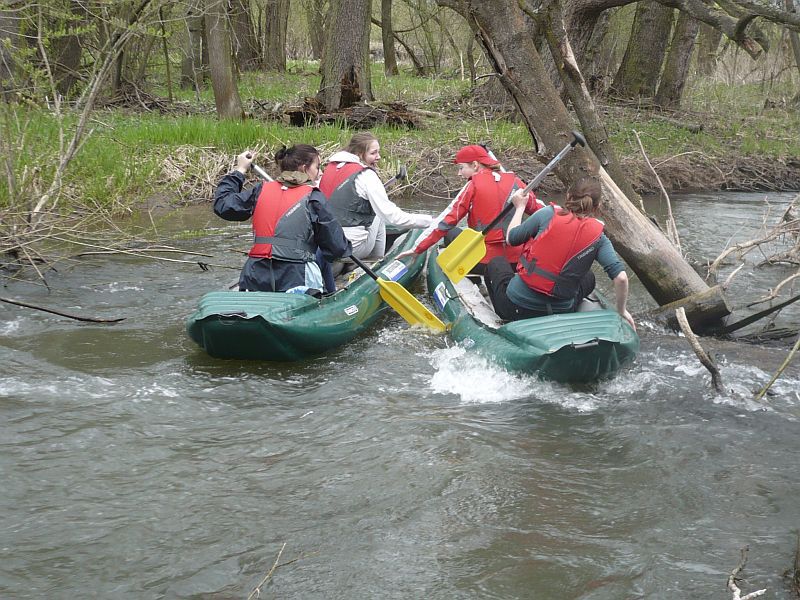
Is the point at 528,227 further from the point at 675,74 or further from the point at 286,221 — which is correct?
the point at 675,74

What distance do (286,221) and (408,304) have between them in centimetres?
115

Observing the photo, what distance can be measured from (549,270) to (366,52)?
9.83 m

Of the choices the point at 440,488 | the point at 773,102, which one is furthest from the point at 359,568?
the point at 773,102

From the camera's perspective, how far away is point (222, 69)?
12.9 metres

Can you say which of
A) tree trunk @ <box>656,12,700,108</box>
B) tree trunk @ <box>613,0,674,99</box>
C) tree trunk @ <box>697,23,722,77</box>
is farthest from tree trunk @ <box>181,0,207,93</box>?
tree trunk @ <box>697,23,722,77</box>

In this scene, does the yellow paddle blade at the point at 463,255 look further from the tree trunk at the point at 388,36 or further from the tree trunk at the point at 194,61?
the tree trunk at the point at 388,36

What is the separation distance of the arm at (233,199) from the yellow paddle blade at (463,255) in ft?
4.90

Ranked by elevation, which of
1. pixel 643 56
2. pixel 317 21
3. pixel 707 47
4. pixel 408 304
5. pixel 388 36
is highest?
pixel 317 21

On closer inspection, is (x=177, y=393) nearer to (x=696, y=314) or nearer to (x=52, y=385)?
(x=52, y=385)

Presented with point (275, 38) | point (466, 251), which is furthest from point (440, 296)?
point (275, 38)

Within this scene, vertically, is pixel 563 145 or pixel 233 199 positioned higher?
pixel 563 145

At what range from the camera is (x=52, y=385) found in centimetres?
520

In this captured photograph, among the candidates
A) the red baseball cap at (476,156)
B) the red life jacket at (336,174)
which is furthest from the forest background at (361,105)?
the red life jacket at (336,174)

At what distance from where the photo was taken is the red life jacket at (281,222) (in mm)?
5832
